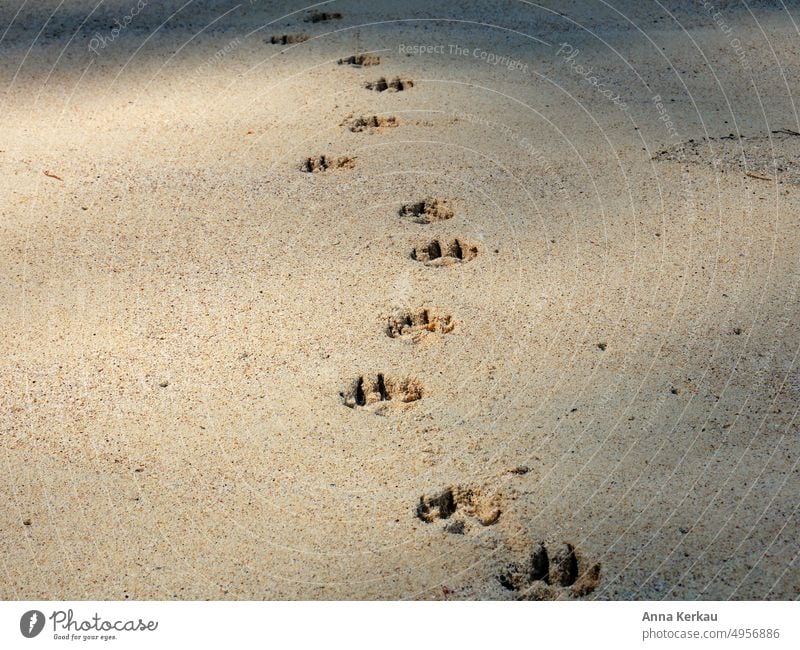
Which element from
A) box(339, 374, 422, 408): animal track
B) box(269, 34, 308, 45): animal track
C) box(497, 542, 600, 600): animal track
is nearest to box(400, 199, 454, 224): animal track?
box(339, 374, 422, 408): animal track

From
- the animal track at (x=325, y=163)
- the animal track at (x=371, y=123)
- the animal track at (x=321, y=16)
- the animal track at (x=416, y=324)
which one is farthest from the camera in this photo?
the animal track at (x=321, y=16)

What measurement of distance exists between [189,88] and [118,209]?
4.51 ft

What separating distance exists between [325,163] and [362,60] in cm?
125

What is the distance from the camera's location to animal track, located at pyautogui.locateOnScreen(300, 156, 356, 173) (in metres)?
4.68

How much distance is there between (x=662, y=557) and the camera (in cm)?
264

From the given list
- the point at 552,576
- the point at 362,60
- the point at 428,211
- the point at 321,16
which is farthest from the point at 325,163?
the point at 552,576

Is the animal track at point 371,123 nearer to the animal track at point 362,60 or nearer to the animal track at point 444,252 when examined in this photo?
the animal track at point 362,60

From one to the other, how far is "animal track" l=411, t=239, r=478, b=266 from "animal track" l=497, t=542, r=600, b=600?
1560 mm

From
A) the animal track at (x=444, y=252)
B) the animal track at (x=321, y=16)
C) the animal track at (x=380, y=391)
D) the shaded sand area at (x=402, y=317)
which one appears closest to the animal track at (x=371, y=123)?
the shaded sand area at (x=402, y=317)

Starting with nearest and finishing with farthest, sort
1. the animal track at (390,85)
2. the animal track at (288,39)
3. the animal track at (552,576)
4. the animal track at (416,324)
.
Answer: the animal track at (552,576)
the animal track at (416,324)
the animal track at (390,85)
the animal track at (288,39)

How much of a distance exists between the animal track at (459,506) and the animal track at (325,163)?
2.18 m

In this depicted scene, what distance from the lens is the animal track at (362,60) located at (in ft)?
18.6
